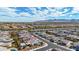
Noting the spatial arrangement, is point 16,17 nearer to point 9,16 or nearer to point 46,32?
point 9,16

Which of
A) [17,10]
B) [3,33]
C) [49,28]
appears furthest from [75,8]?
[3,33]
